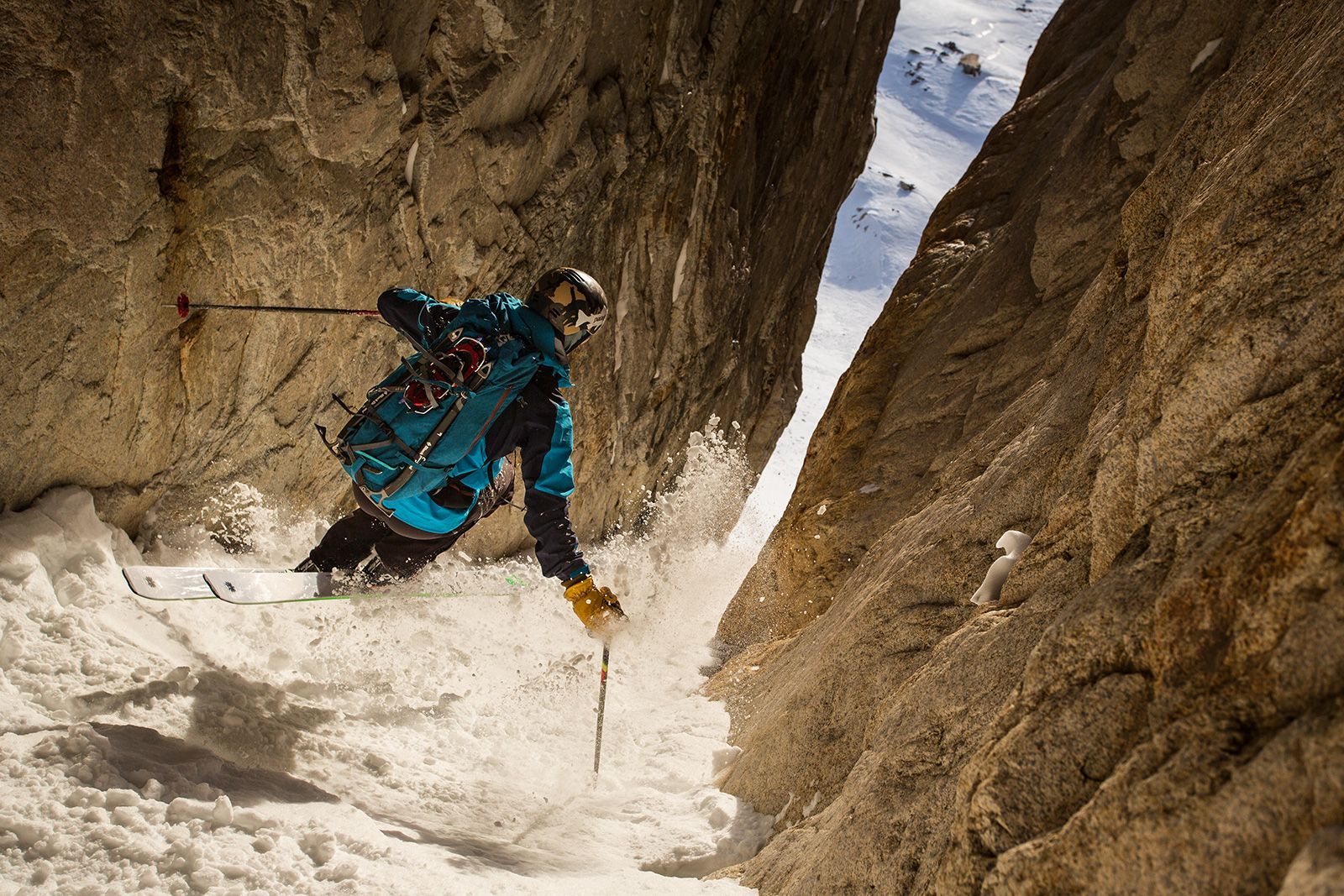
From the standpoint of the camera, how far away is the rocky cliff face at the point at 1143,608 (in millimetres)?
1461

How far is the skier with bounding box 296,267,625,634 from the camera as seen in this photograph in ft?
13.1

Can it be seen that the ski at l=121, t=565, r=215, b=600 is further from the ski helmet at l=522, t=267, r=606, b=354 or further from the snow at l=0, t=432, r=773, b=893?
the ski helmet at l=522, t=267, r=606, b=354

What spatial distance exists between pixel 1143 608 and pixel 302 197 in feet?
16.8

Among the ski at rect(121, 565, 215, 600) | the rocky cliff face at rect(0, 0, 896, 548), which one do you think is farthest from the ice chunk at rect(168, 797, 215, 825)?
the rocky cliff face at rect(0, 0, 896, 548)

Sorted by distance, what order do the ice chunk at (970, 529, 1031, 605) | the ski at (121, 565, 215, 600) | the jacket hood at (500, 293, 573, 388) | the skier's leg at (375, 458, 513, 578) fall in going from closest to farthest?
1. the ice chunk at (970, 529, 1031, 605)
2. the ski at (121, 565, 215, 600)
3. the jacket hood at (500, 293, 573, 388)
4. the skier's leg at (375, 458, 513, 578)

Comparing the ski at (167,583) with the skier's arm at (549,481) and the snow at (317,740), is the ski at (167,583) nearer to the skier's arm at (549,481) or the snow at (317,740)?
the snow at (317,740)

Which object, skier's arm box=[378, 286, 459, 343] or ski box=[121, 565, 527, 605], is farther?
skier's arm box=[378, 286, 459, 343]

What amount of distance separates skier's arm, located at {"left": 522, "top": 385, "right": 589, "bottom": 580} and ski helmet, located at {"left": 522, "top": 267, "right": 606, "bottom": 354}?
0.39m

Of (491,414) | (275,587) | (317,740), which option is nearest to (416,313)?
(491,414)

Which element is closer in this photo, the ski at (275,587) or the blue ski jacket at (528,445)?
the blue ski jacket at (528,445)

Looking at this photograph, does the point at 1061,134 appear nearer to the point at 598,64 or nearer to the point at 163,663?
the point at 598,64

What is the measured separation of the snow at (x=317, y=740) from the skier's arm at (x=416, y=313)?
67.2 inches

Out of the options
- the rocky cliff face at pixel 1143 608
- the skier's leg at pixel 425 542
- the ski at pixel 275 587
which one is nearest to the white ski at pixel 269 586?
the ski at pixel 275 587

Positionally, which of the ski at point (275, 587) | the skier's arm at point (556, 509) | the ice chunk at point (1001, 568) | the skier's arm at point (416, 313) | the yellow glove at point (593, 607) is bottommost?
the ski at point (275, 587)
